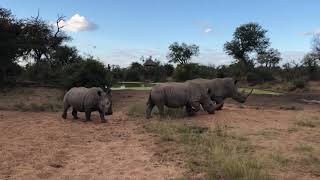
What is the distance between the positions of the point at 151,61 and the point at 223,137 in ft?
194

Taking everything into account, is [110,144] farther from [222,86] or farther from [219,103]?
[222,86]

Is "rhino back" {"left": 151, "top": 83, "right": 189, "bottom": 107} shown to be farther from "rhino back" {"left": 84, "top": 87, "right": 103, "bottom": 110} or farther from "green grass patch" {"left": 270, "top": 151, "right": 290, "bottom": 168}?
"green grass patch" {"left": 270, "top": 151, "right": 290, "bottom": 168}

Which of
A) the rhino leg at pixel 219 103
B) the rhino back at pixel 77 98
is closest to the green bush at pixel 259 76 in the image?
the rhino leg at pixel 219 103

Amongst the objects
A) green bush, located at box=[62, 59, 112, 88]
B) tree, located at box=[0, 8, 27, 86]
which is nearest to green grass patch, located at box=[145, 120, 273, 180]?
green bush, located at box=[62, 59, 112, 88]

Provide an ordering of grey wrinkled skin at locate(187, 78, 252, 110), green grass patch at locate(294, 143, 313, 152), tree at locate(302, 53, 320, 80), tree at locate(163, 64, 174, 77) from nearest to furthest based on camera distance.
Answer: green grass patch at locate(294, 143, 313, 152) → grey wrinkled skin at locate(187, 78, 252, 110) → tree at locate(302, 53, 320, 80) → tree at locate(163, 64, 174, 77)

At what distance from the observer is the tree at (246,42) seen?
67750mm

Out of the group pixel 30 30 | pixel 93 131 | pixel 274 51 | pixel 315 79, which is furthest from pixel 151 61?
pixel 93 131

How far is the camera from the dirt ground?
9227 mm

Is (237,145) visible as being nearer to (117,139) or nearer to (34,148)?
(117,139)

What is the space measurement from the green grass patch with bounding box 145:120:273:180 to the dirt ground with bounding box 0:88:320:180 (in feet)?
1.22

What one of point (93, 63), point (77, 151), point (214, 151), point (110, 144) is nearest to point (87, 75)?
point (93, 63)

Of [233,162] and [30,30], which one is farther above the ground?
[30,30]

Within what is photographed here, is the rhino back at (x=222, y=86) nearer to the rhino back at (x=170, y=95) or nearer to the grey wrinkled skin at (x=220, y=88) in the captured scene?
the grey wrinkled skin at (x=220, y=88)

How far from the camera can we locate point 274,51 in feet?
226
